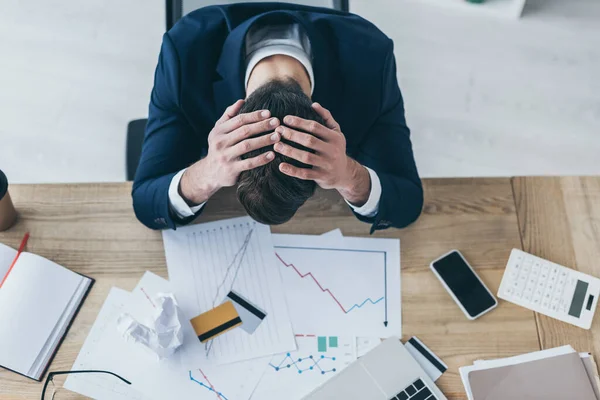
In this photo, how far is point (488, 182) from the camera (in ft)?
4.44

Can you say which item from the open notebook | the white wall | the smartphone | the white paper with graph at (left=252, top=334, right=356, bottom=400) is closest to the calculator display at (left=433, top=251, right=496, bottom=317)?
the smartphone

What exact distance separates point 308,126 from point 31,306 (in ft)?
2.11

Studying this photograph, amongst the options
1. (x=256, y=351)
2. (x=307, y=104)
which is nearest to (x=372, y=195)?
(x=307, y=104)

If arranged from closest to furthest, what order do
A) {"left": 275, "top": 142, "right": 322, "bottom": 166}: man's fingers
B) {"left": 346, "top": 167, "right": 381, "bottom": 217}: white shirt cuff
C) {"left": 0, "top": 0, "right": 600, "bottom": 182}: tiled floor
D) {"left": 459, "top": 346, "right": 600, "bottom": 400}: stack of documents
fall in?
{"left": 275, "top": 142, "right": 322, "bottom": 166}: man's fingers
{"left": 459, "top": 346, "right": 600, "bottom": 400}: stack of documents
{"left": 346, "top": 167, "right": 381, "bottom": 217}: white shirt cuff
{"left": 0, "top": 0, "right": 600, "bottom": 182}: tiled floor

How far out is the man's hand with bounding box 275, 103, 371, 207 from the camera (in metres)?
1.01

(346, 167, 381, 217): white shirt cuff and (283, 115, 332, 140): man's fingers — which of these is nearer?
(283, 115, 332, 140): man's fingers

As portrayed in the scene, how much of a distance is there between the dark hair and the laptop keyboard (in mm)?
409

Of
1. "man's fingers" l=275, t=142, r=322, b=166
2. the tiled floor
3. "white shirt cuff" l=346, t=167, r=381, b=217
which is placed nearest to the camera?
"man's fingers" l=275, t=142, r=322, b=166

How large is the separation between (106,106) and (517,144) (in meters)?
1.56

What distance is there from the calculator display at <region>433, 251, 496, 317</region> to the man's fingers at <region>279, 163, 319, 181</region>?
0.37 m

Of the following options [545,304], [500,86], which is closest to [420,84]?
[500,86]

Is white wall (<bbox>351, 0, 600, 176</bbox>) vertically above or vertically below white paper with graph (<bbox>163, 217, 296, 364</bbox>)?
below

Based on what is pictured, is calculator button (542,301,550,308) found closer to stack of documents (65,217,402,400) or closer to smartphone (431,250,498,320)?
smartphone (431,250,498,320)

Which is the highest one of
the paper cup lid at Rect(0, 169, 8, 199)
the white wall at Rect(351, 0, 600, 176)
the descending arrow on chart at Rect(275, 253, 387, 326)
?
the paper cup lid at Rect(0, 169, 8, 199)
